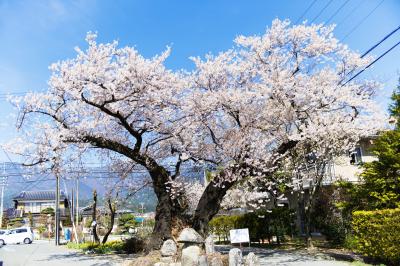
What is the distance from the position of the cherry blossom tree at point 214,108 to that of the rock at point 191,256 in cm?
350

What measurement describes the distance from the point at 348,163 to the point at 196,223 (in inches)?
516

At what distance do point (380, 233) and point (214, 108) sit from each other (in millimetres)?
6395

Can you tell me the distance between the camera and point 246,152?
1377cm

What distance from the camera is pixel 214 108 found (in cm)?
1406

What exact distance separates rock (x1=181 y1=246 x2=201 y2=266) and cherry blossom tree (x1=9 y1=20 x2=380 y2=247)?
3.50 metres

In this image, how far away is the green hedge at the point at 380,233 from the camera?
36.2 ft

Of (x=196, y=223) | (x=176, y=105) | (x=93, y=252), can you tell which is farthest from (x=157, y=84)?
(x=93, y=252)

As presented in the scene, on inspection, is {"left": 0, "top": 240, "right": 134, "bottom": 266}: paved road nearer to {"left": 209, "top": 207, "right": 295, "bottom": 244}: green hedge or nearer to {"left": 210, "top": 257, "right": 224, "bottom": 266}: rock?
{"left": 210, "top": 257, "right": 224, "bottom": 266}: rock

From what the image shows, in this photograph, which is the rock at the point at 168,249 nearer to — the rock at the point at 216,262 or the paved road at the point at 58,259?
the rock at the point at 216,262

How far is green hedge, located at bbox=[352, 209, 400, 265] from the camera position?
11.0 metres

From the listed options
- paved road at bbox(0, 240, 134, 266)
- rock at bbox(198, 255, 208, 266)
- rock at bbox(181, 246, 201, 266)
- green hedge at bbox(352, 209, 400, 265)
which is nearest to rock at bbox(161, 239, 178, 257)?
rock at bbox(181, 246, 201, 266)

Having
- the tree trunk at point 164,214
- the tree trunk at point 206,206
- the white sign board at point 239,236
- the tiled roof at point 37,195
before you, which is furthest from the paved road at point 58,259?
the tiled roof at point 37,195

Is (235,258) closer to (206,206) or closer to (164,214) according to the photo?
(206,206)

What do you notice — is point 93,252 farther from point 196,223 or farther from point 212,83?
point 212,83
